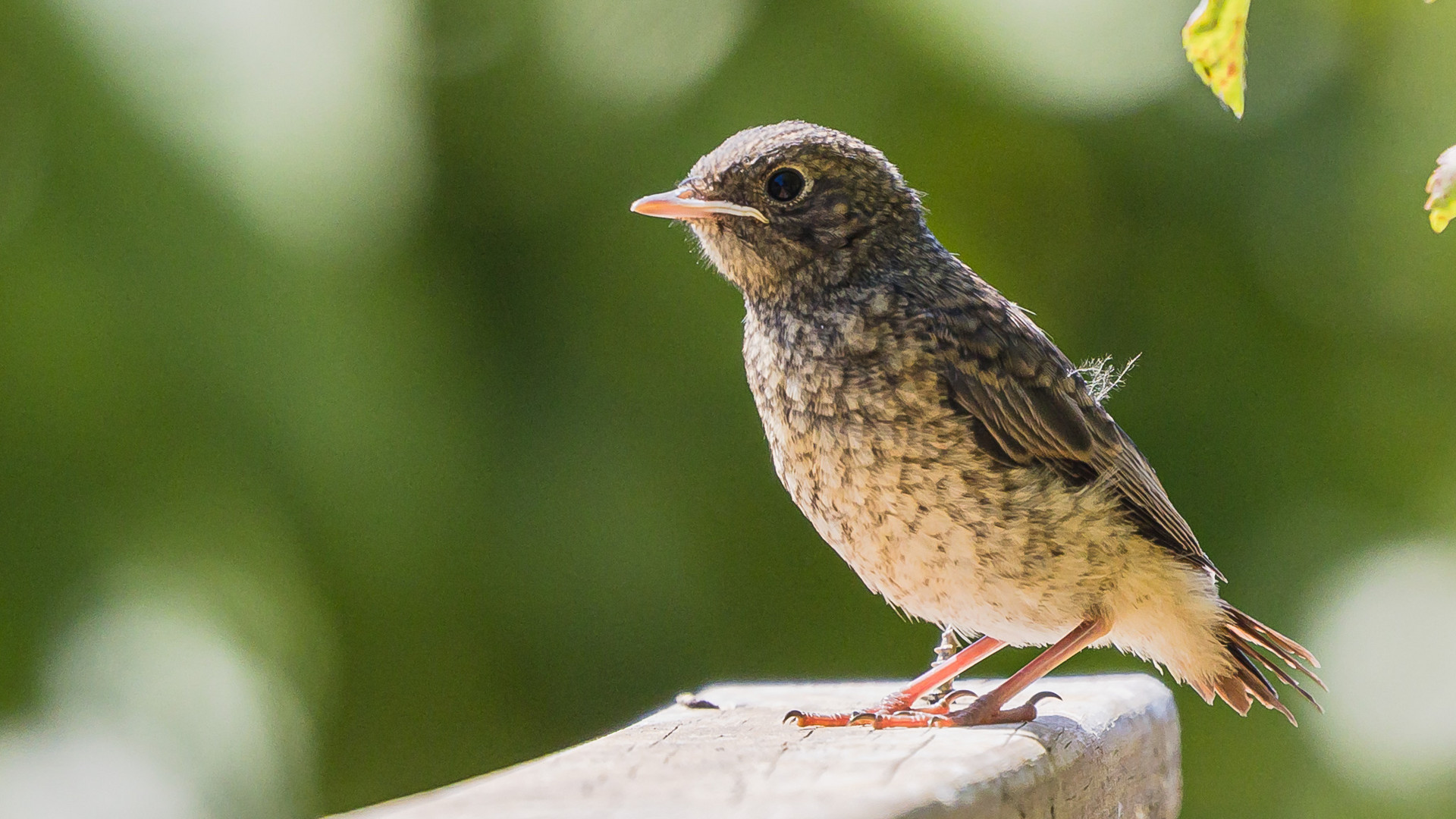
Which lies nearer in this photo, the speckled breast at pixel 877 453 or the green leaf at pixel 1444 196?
the green leaf at pixel 1444 196

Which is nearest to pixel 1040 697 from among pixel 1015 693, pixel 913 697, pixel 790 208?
pixel 1015 693

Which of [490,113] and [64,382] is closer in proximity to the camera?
[64,382]

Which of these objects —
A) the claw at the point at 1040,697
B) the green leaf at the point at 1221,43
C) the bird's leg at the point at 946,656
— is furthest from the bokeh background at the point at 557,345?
the green leaf at the point at 1221,43

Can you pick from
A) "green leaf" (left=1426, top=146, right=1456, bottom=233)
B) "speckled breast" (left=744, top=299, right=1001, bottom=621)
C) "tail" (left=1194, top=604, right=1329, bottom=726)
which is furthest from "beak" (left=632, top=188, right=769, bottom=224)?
"green leaf" (left=1426, top=146, right=1456, bottom=233)

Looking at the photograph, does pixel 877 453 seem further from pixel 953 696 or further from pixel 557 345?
pixel 557 345

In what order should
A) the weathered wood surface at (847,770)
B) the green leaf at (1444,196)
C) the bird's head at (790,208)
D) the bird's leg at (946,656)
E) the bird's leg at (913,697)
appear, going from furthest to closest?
the bird's leg at (946,656), the bird's head at (790,208), the bird's leg at (913,697), the weathered wood surface at (847,770), the green leaf at (1444,196)

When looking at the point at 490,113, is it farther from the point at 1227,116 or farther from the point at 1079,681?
the point at 1079,681

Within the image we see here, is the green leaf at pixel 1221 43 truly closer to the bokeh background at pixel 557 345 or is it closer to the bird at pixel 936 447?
the bird at pixel 936 447

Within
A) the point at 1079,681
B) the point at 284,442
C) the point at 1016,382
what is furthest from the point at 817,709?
the point at 284,442
